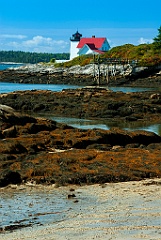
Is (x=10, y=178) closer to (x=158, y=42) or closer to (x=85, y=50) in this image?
(x=158, y=42)

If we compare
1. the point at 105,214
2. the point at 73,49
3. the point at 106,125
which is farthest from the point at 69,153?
the point at 73,49

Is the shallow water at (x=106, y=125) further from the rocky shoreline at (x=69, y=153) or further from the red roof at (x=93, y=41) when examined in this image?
the red roof at (x=93, y=41)

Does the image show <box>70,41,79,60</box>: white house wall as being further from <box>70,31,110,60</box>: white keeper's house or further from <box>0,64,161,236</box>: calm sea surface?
<box>0,64,161,236</box>: calm sea surface

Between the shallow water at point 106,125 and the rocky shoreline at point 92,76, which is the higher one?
the rocky shoreline at point 92,76

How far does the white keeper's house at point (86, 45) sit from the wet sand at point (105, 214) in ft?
296

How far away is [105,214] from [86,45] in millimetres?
93663

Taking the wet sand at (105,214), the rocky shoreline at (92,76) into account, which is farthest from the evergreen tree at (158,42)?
the wet sand at (105,214)

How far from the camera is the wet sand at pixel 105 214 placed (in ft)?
24.2

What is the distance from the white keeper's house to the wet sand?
9023 centimetres

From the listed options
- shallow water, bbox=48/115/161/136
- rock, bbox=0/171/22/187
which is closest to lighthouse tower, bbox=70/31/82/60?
shallow water, bbox=48/115/161/136

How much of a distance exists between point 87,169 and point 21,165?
1.71 meters

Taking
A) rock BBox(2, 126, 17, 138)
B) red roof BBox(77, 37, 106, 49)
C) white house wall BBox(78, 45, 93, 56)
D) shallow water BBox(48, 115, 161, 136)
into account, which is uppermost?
red roof BBox(77, 37, 106, 49)

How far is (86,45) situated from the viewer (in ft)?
330

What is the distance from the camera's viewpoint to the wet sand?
7.38 m
